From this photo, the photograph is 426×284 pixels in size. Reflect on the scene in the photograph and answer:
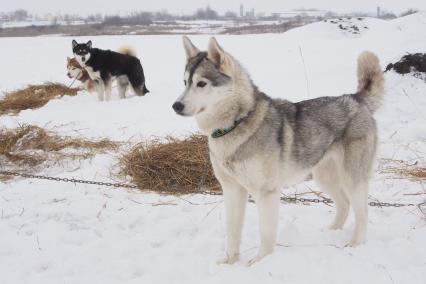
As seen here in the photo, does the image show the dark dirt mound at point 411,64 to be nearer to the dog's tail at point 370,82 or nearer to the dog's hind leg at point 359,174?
the dog's tail at point 370,82

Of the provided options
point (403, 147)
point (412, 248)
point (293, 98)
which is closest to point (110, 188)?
point (412, 248)

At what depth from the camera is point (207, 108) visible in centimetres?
320

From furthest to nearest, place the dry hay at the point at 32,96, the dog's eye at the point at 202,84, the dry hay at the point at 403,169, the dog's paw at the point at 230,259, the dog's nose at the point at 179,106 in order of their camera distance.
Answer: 1. the dry hay at the point at 32,96
2. the dry hay at the point at 403,169
3. the dog's paw at the point at 230,259
4. the dog's eye at the point at 202,84
5. the dog's nose at the point at 179,106

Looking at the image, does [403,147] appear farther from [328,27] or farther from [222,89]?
[328,27]

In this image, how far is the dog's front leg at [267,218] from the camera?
327cm

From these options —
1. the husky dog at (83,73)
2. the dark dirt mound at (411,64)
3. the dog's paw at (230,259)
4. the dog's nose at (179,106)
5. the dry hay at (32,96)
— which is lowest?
the dog's paw at (230,259)

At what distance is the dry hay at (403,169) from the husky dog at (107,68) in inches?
276

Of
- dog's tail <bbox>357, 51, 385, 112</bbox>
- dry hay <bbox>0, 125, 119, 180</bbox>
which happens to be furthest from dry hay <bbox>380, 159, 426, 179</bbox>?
dry hay <bbox>0, 125, 119, 180</bbox>

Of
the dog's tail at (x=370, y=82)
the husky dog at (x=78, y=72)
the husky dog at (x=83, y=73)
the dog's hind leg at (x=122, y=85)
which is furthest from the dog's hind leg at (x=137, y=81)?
the dog's tail at (x=370, y=82)

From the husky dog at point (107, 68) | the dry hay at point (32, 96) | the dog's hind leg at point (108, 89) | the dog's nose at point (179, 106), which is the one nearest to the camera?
the dog's nose at point (179, 106)

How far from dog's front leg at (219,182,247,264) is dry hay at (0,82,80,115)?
22.5 feet

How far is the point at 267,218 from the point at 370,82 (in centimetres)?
162

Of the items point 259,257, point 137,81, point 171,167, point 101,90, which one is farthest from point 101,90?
point 259,257

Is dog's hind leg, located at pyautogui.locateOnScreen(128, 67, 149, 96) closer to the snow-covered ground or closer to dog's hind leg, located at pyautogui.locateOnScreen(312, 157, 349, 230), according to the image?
the snow-covered ground
